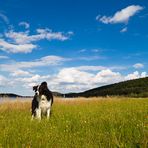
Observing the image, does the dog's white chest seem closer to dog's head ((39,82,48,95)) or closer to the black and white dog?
the black and white dog

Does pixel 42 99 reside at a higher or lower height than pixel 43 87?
lower

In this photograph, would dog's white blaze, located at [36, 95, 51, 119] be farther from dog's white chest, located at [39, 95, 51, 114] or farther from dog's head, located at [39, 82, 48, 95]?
→ dog's head, located at [39, 82, 48, 95]

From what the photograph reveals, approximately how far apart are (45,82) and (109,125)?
604 centimetres

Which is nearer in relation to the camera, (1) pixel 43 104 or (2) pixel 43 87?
(2) pixel 43 87

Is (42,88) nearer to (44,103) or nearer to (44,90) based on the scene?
(44,90)

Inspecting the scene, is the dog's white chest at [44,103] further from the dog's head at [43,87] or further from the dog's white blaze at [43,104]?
the dog's head at [43,87]

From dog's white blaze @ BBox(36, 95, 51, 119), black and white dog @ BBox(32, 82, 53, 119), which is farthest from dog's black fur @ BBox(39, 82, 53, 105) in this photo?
dog's white blaze @ BBox(36, 95, 51, 119)

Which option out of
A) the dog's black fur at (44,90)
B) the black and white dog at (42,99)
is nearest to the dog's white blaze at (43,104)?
Result: the black and white dog at (42,99)

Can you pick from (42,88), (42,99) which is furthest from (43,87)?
(42,99)

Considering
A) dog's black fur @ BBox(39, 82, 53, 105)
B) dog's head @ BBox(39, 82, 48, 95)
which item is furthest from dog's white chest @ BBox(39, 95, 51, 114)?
dog's head @ BBox(39, 82, 48, 95)

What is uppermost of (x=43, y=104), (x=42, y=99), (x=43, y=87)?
(x=43, y=87)

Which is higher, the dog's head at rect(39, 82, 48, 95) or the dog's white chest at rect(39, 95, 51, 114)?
the dog's head at rect(39, 82, 48, 95)

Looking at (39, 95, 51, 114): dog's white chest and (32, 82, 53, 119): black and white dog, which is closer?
(32, 82, 53, 119): black and white dog

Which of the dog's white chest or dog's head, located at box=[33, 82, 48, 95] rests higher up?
dog's head, located at box=[33, 82, 48, 95]
